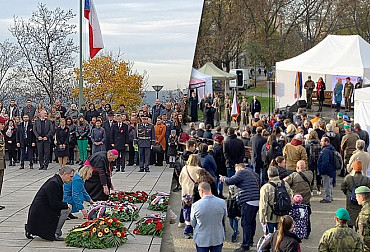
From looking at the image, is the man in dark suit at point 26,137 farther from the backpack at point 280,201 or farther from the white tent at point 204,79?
the white tent at point 204,79

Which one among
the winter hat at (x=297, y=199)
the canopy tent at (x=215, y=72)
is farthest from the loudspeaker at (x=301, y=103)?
the canopy tent at (x=215, y=72)

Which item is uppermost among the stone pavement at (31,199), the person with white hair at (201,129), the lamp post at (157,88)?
the lamp post at (157,88)

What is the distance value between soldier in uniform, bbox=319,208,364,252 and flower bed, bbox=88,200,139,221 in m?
2.82

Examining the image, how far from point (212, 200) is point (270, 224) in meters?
1.39

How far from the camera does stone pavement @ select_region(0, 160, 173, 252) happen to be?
20.7 ft

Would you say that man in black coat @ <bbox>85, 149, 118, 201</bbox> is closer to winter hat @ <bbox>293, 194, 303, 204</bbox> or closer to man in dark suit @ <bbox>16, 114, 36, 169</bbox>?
winter hat @ <bbox>293, 194, 303, 204</bbox>

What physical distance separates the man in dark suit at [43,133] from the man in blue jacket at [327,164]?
6.41 meters

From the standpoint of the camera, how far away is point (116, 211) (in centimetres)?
773

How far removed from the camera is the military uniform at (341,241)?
18.5 feet

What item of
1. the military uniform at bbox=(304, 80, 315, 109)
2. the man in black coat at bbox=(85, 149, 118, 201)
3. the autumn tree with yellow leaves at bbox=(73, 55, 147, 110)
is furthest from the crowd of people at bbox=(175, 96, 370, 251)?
the military uniform at bbox=(304, 80, 315, 109)

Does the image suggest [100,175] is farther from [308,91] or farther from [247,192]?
[308,91]

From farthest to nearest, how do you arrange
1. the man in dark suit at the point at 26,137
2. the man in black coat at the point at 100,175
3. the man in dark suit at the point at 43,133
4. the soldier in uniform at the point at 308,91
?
the soldier in uniform at the point at 308,91 < the man in dark suit at the point at 26,137 < the man in dark suit at the point at 43,133 < the man in black coat at the point at 100,175

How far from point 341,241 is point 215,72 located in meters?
3.31

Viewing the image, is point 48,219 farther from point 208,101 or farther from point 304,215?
point 208,101
